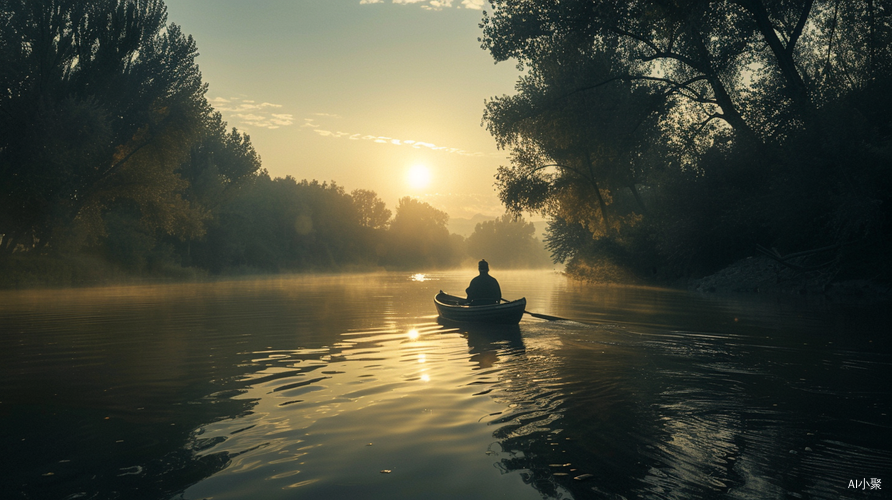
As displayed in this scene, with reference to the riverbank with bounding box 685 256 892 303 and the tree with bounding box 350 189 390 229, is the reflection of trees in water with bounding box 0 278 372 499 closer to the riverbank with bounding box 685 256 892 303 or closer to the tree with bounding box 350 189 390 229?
the riverbank with bounding box 685 256 892 303

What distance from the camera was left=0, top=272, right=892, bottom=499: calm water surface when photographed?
182 inches

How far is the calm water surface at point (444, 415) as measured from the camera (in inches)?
182

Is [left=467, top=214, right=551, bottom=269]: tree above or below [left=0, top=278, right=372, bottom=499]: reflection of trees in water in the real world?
above

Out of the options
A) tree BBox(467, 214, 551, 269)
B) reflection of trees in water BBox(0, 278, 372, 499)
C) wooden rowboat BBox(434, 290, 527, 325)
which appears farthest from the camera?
tree BBox(467, 214, 551, 269)

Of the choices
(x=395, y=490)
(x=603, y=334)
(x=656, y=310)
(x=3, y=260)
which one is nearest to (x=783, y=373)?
(x=603, y=334)

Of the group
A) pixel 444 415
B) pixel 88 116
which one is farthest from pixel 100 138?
pixel 444 415

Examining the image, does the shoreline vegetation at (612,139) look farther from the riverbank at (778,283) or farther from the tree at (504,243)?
the tree at (504,243)

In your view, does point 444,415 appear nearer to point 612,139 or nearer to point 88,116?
point 612,139

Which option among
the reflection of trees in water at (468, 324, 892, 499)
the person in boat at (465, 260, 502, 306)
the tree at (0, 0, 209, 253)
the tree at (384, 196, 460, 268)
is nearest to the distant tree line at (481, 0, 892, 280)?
the person in boat at (465, 260, 502, 306)

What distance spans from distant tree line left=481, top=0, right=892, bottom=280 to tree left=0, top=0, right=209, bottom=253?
2237 cm

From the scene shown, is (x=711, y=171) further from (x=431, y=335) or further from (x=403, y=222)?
(x=403, y=222)

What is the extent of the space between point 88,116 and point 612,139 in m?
29.6

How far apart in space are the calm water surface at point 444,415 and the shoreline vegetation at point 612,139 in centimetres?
1327

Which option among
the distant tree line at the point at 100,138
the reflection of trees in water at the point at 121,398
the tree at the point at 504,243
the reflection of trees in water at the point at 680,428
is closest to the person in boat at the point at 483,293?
the reflection of trees in water at the point at 121,398
